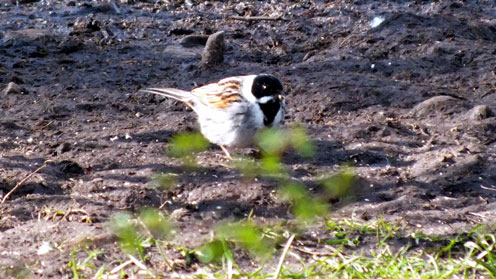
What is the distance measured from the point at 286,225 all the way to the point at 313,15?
4735 millimetres

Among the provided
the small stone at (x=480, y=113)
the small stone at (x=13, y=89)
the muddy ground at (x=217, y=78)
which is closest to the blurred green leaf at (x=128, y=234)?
the muddy ground at (x=217, y=78)

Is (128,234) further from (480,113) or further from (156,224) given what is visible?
(480,113)

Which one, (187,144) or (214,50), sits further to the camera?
(214,50)

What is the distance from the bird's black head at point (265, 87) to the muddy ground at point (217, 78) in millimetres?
472

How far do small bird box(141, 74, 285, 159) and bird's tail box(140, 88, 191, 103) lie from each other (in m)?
0.36

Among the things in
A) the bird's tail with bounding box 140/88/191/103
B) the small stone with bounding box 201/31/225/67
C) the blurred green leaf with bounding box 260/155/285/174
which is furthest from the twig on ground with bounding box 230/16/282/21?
the blurred green leaf with bounding box 260/155/285/174

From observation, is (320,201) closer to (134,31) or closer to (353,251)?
(353,251)

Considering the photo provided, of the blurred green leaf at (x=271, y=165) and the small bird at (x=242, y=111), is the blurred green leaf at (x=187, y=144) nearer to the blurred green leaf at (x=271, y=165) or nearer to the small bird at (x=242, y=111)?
the small bird at (x=242, y=111)

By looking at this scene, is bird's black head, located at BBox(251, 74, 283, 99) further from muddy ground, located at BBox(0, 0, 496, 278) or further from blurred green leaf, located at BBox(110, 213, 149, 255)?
blurred green leaf, located at BBox(110, 213, 149, 255)

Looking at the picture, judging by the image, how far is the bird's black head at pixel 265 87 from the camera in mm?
5996

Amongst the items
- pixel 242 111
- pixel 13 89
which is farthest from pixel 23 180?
pixel 13 89

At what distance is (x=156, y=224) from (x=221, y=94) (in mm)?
1721

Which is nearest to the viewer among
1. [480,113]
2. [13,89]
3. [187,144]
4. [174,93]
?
[187,144]

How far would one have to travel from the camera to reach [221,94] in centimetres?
625
